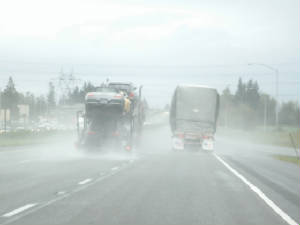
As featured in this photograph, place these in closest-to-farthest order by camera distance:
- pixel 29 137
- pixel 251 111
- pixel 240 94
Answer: pixel 29 137, pixel 251 111, pixel 240 94

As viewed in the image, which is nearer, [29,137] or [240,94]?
[29,137]

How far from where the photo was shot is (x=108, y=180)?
16.3m

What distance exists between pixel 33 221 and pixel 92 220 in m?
0.92

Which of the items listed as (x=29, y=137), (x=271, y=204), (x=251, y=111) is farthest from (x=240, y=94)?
(x=271, y=204)

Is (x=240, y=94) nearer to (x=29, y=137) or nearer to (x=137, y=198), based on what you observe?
(x=29, y=137)

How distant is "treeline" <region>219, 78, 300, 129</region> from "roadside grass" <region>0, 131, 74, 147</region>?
50713mm

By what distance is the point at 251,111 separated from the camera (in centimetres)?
12019

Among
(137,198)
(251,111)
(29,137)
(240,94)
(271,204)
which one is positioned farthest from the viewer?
(240,94)

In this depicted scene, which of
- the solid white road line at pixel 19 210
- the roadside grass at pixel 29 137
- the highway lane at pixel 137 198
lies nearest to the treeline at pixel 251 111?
the roadside grass at pixel 29 137

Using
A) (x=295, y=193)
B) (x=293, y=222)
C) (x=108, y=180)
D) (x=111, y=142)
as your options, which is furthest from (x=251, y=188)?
(x=111, y=142)

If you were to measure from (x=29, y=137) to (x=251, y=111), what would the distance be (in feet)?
243

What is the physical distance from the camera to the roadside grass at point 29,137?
48.2m

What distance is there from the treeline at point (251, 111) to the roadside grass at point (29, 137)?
166 feet

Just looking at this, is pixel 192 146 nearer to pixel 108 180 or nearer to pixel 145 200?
pixel 108 180
